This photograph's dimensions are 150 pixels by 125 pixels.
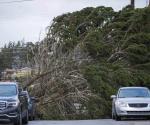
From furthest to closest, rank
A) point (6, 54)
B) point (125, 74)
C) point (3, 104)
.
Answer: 1. point (6, 54)
2. point (125, 74)
3. point (3, 104)

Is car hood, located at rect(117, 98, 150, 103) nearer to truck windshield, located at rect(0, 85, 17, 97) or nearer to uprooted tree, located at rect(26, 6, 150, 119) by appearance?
truck windshield, located at rect(0, 85, 17, 97)

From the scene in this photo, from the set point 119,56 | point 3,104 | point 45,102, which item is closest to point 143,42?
point 119,56

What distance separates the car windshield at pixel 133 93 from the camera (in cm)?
2977

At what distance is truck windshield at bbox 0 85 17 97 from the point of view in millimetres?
24047

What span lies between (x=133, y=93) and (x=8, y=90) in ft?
26.0

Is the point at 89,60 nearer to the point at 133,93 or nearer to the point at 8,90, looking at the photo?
the point at 133,93

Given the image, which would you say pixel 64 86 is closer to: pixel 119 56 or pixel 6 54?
pixel 119 56

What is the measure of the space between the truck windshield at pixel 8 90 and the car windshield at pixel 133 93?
704 centimetres

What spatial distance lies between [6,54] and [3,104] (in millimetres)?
42572

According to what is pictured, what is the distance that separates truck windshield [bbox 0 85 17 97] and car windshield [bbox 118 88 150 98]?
277 inches

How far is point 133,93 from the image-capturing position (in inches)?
1179

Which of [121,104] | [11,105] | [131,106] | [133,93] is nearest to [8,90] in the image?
[11,105]

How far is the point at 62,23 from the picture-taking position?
43594mm

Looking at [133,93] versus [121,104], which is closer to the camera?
[121,104]
